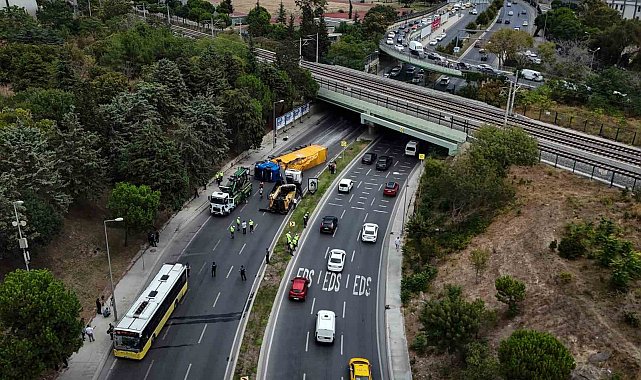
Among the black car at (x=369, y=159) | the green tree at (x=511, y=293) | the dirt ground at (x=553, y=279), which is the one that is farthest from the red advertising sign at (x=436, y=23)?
the green tree at (x=511, y=293)

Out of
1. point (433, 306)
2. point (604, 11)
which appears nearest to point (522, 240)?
point (433, 306)

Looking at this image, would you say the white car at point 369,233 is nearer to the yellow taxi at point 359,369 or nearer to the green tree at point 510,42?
the yellow taxi at point 359,369

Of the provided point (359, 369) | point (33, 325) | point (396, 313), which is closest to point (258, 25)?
point (396, 313)

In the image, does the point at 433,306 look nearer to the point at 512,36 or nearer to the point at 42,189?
the point at 42,189

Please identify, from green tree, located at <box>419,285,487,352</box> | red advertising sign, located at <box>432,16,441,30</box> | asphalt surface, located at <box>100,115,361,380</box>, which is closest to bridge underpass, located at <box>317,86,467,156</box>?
asphalt surface, located at <box>100,115,361,380</box>

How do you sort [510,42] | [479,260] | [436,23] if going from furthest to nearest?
1. [436,23]
2. [510,42]
3. [479,260]

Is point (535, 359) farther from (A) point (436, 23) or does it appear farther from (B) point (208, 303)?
(A) point (436, 23)
